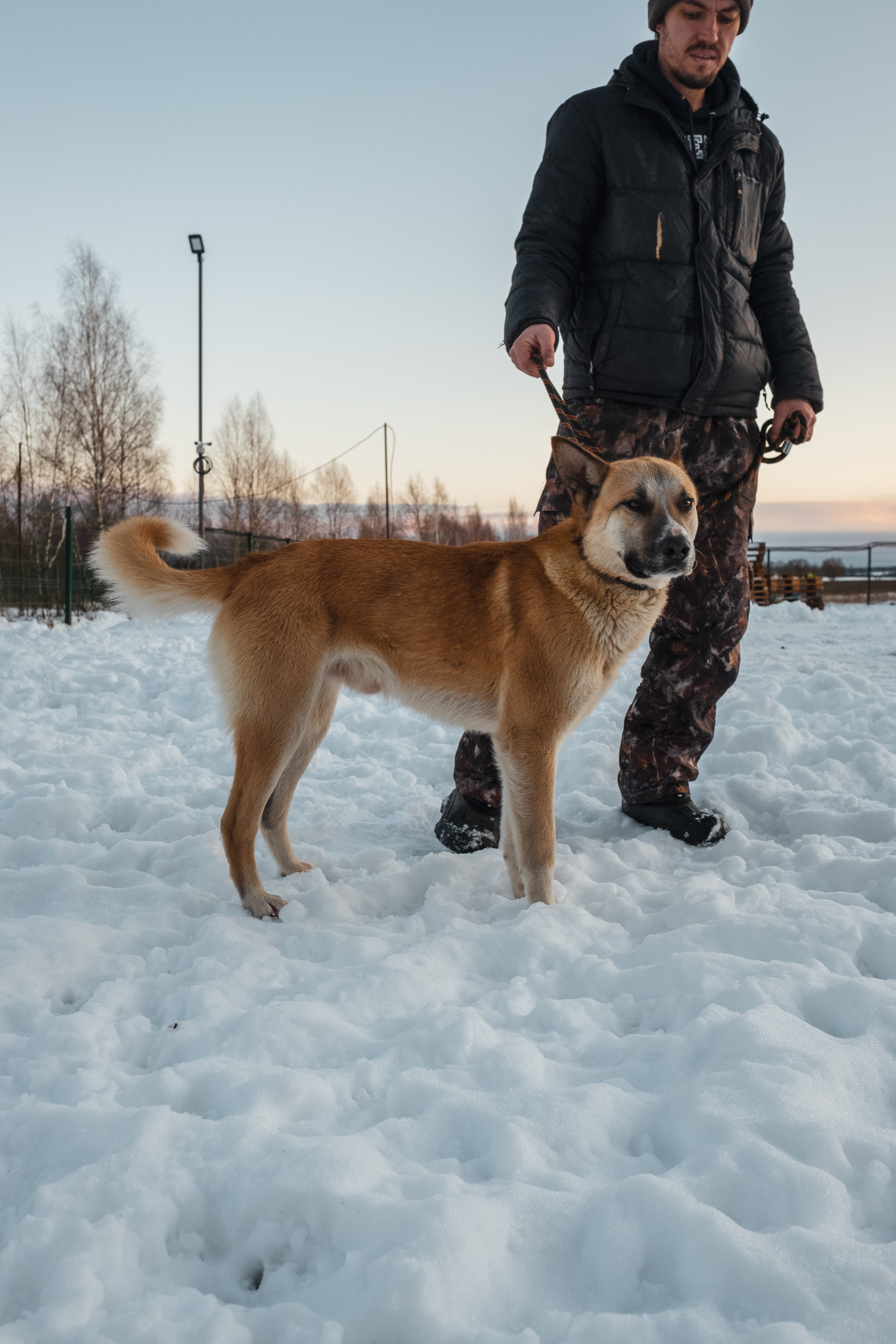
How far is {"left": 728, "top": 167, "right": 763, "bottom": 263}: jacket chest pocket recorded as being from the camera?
3049 mm

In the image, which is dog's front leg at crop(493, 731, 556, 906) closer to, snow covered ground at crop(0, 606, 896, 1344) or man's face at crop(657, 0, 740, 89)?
snow covered ground at crop(0, 606, 896, 1344)

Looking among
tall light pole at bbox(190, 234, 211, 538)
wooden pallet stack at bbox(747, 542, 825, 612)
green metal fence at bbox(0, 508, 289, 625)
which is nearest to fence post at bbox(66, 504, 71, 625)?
green metal fence at bbox(0, 508, 289, 625)

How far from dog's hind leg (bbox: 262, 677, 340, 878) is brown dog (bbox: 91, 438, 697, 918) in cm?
15

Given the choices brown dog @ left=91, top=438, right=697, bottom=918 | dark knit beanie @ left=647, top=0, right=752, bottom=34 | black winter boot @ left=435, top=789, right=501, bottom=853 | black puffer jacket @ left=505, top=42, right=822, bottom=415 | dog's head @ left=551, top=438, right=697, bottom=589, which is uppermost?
dark knit beanie @ left=647, top=0, right=752, bottom=34

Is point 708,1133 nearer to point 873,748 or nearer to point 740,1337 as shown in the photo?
point 740,1337

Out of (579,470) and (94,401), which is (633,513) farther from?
(94,401)

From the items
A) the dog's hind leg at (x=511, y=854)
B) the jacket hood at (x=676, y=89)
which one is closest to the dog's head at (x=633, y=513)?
the dog's hind leg at (x=511, y=854)

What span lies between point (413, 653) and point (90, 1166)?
1768 mm

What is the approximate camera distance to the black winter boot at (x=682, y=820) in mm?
3215

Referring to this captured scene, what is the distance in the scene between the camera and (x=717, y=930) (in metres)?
2.23

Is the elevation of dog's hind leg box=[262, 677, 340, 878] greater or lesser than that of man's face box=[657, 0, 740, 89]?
lesser

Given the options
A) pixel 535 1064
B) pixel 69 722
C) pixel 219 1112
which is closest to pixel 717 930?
pixel 535 1064

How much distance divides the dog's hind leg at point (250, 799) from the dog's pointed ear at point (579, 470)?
4.25 feet

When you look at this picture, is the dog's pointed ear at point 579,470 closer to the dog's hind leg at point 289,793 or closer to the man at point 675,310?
the man at point 675,310
